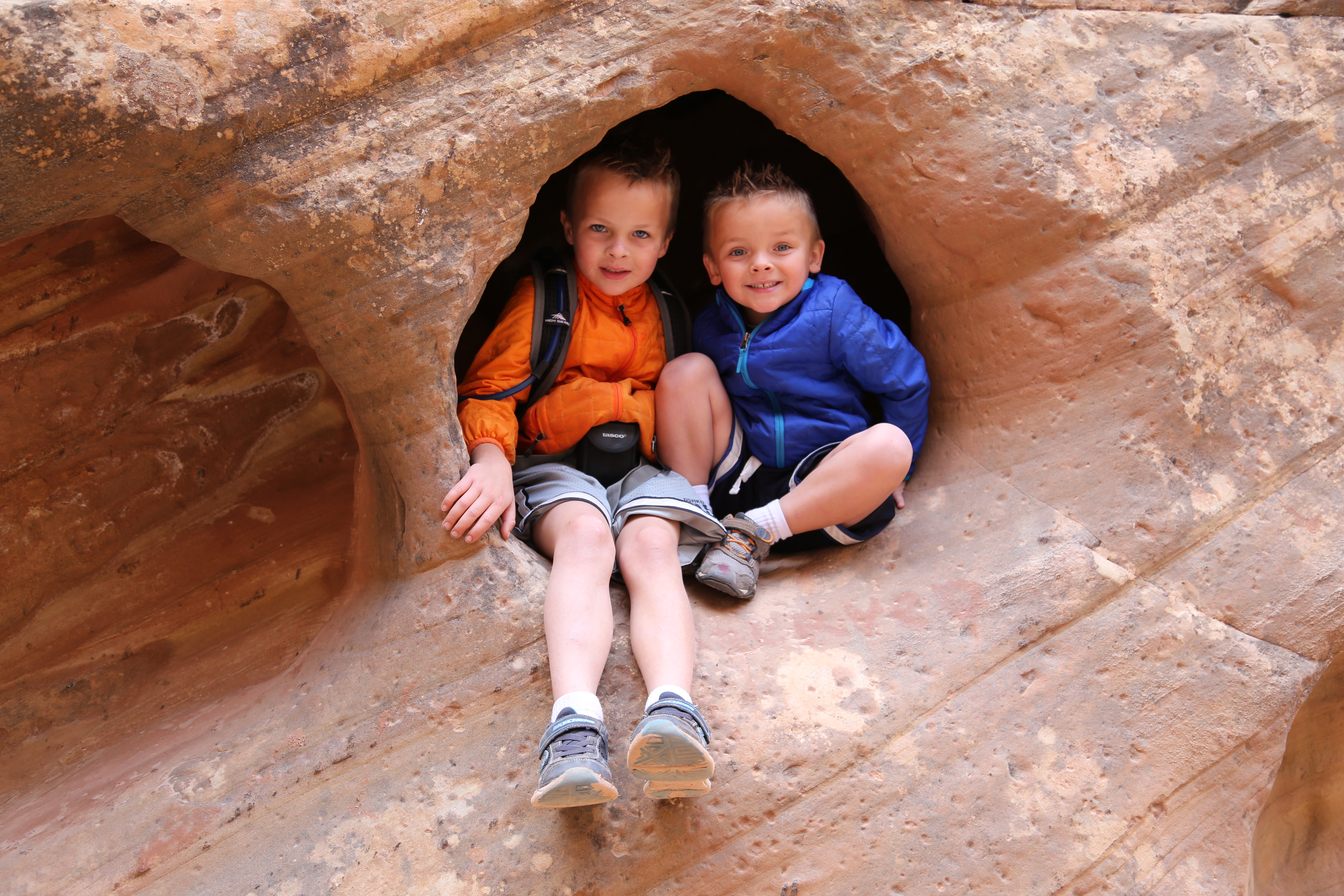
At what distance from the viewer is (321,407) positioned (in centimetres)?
286

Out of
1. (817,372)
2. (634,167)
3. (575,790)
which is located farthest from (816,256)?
(575,790)

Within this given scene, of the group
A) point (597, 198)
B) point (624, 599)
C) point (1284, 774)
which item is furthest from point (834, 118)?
point (1284, 774)

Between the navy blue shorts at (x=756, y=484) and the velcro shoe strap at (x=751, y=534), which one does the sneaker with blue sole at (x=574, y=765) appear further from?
the navy blue shorts at (x=756, y=484)

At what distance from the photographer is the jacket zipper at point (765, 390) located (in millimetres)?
2496

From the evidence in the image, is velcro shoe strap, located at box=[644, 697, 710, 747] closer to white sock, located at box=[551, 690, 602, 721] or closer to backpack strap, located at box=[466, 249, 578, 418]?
white sock, located at box=[551, 690, 602, 721]

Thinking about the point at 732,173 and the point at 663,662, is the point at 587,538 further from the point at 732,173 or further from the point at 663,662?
the point at 732,173

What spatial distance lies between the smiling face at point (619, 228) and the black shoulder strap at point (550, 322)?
74 mm

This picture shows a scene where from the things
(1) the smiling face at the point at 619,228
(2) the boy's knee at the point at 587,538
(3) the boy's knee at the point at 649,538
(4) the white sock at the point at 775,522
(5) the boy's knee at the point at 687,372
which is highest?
(1) the smiling face at the point at 619,228

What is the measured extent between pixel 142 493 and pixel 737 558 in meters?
1.67

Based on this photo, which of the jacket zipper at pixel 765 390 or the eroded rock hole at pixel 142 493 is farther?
the jacket zipper at pixel 765 390

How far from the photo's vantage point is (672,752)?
1.71 meters

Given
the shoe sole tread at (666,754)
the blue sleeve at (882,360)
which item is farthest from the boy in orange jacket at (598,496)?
the blue sleeve at (882,360)

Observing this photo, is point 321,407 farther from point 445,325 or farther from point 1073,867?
point 1073,867

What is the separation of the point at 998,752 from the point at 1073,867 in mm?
268
